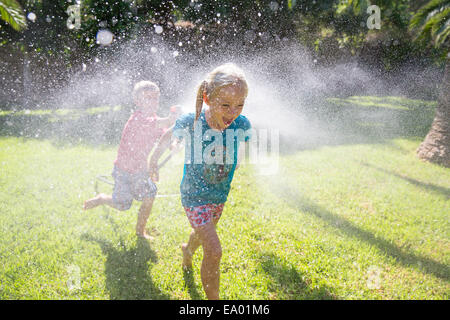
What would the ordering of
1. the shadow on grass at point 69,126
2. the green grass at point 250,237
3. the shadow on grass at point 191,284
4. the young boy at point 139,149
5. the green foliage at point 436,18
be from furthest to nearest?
1. the green foliage at point 436,18
2. the shadow on grass at point 69,126
3. the young boy at point 139,149
4. the green grass at point 250,237
5. the shadow on grass at point 191,284

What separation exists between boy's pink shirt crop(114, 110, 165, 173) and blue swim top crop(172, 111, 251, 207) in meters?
0.87

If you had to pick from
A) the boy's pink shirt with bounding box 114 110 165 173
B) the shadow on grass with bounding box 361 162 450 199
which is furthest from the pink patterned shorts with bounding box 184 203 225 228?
the shadow on grass with bounding box 361 162 450 199

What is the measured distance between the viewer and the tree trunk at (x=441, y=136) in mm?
6777

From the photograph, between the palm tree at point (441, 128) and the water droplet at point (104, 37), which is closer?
the palm tree at point (441, 128)

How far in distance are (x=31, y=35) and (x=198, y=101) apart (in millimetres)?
12484

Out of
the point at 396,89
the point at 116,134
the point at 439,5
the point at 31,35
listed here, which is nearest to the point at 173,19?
the point at 31,35

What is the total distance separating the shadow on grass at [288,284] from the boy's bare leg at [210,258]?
74 cm

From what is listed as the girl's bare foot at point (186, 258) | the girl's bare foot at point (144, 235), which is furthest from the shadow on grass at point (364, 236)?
the girl's bare foot at point (144, 235)

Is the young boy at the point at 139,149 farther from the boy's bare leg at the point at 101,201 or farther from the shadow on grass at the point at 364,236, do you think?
the shadow on grass at the point at 364,236

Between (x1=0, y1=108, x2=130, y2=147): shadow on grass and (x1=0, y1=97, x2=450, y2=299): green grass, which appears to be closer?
(x1=0, y1=97, x2=450, y2=299): green grass

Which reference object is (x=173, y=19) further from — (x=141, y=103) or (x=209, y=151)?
(x=209, y=151)

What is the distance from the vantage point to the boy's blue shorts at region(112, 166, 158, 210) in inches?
119

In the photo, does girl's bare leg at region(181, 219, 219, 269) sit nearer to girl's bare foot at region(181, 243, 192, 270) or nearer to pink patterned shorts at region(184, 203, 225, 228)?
girl's bare foot at region(181, 243, 192, 270)

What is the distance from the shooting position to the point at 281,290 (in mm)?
2598
